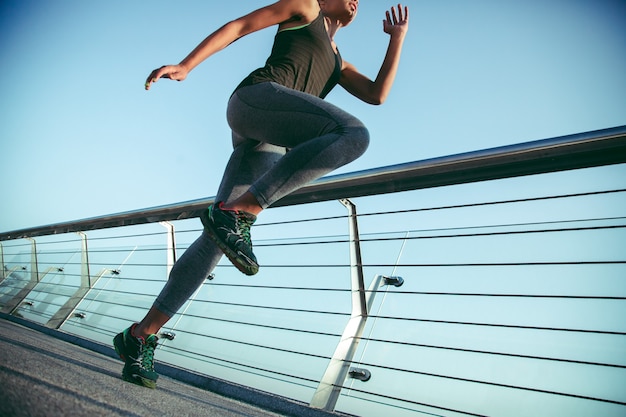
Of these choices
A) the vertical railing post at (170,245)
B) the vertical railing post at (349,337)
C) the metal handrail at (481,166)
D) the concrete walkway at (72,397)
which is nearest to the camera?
the concrete walkway at (72,397)

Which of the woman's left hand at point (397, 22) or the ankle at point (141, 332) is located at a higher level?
the woman's left hand at point (397, 22)

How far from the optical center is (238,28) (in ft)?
3.56

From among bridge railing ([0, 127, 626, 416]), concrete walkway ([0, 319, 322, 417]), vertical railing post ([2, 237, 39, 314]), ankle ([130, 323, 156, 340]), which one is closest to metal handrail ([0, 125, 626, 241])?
bridge railing ([0, 127, 626, 416])

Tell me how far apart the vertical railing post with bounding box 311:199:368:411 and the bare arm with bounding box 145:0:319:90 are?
0.64 metres

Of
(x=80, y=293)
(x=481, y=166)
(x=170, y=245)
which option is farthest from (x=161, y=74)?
(x=80, y=293)

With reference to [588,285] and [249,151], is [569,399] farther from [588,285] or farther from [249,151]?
[249,151]

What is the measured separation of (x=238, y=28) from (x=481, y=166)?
77 cm

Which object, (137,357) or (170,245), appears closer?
(137,357)

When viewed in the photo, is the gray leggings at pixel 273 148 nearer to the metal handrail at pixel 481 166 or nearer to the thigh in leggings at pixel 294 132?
the thigh in leggings at pixel 294 132

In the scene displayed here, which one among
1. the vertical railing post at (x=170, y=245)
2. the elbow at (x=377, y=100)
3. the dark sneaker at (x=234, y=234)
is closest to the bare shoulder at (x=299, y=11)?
the elbow at (x=377, y=100)

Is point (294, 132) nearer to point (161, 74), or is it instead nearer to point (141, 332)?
point (161, 74)

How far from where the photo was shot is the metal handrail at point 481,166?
87cm

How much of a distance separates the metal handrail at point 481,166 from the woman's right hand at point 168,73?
0.56 meters

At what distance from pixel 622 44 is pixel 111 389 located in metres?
18.6
